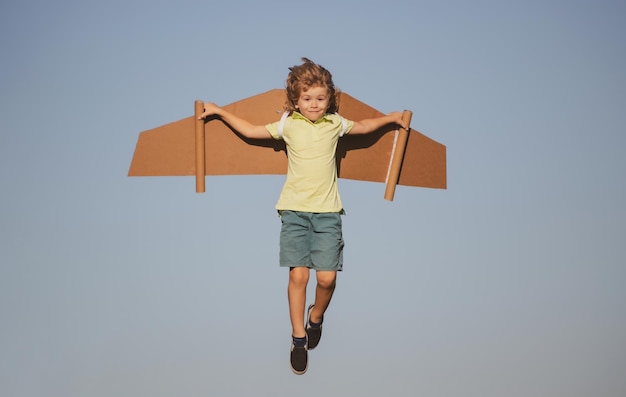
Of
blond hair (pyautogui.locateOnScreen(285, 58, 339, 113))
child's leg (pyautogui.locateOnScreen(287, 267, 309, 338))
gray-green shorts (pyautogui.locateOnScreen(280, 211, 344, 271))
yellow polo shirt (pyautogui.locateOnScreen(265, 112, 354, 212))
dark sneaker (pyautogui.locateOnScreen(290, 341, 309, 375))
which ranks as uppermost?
blond hair (pyautogui.locateOnScreen(285, 58, 339, 113))

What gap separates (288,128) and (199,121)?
33.6 inches

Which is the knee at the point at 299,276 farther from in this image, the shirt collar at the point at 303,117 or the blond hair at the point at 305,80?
the blond hair at the point at 305,80

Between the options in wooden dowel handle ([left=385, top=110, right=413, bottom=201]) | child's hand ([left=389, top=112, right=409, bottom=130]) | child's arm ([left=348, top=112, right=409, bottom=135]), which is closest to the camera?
child's arm ([left=348, top=112, right=409, bottom=135])

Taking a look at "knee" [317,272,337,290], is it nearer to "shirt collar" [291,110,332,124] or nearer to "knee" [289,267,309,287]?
"knee" [289,267,309,287]

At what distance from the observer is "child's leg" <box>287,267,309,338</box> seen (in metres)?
7.77

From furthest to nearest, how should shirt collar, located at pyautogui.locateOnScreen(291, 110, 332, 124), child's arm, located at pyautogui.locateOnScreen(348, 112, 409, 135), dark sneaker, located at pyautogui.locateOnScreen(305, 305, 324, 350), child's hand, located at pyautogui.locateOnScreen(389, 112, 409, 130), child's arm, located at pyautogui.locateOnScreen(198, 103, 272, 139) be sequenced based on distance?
child's hand, located at pyautogui.locateOnScreen(389, 112, 409, 130) → dark sneaker, located at pyautogui.locateOnScreen(305, 305, 324, 350) → child's arm, located at pyautogui.locateOnScreen(348, 112, 409, 135) → child's arm, located at pyautogui.locateOnScreen(198, 103, 272, 139) → shirt collar, located at pyautogui.locateOnScreen(291, 110, 332, 124)

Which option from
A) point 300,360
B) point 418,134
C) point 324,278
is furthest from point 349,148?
point 300,360

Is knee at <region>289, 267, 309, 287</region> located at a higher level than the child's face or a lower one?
lower

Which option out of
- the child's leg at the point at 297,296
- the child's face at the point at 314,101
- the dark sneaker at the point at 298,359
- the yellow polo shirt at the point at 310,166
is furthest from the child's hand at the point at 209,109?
the dark sneaker at the point at 298,359

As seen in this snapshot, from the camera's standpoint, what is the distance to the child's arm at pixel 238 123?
8039mm

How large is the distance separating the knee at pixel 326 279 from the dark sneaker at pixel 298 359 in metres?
0.57

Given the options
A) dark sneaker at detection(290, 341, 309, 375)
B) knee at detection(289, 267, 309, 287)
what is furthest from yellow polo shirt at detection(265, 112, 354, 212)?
dark sneaker at detection(290, 341, 309, 375)

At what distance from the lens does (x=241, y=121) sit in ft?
26.6

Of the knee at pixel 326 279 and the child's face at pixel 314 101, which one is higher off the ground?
the child's face at pixel 314 101
